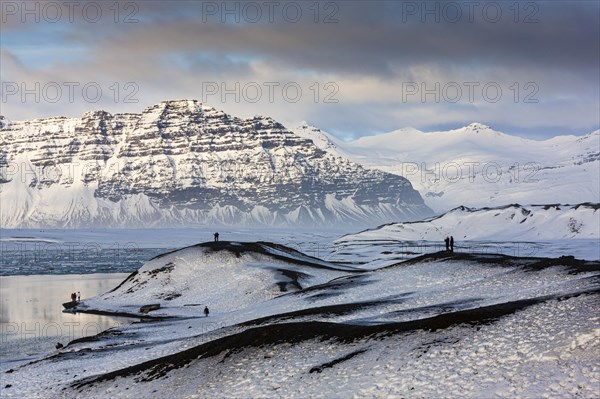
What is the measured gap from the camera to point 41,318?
8756 cm

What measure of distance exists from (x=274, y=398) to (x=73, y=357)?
2770 centimetres

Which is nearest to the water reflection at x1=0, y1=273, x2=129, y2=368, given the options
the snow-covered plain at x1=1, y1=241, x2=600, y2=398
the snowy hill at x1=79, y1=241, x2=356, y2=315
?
the snowy hill at x1=79, y1=241, x2=356, y2=315

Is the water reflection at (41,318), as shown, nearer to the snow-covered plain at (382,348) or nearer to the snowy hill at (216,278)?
the snowy hill at (216,278)

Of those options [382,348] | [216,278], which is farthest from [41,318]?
[382,348]

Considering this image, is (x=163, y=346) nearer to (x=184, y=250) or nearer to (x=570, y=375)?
(x=570, y=375)

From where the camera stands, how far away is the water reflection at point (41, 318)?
68625 millimetres

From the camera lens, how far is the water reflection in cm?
6862

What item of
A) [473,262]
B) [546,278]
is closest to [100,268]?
[473,262]

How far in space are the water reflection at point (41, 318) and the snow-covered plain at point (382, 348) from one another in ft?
22.4

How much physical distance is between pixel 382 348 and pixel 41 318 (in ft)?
207

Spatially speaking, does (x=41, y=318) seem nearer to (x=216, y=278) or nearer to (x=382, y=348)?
(x=216, y=278)

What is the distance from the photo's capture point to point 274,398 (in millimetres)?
32156

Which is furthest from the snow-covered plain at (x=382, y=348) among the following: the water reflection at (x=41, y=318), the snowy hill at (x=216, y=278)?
the snowy hill at (x=216, y=278)

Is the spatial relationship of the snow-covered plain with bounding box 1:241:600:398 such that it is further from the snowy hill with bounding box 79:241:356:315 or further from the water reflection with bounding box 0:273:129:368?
the snowy hill with bounding box 79:241:356:315
